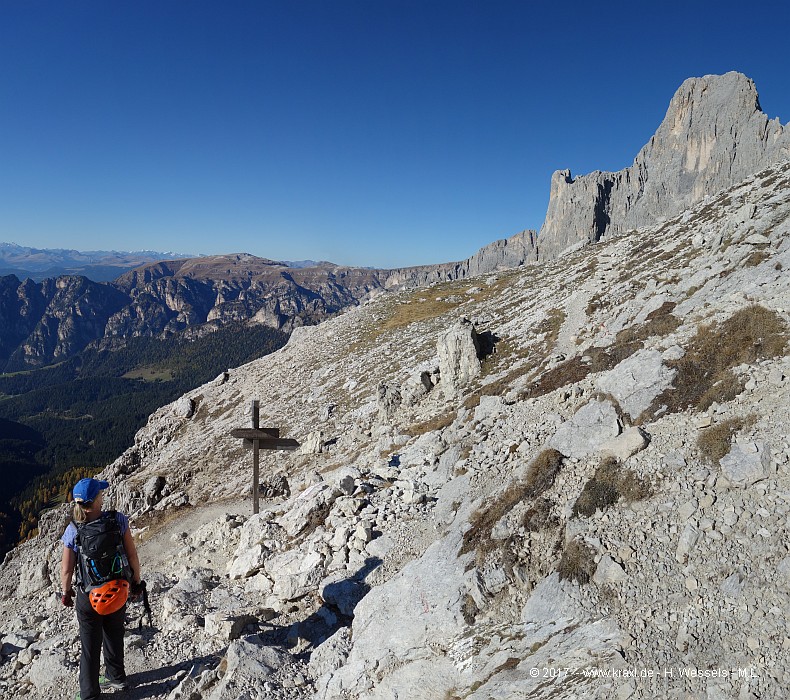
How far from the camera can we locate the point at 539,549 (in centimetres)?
965

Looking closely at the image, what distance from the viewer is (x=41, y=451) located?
19238 cm

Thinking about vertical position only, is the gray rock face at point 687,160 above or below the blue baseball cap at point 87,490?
above

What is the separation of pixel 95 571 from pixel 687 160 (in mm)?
132121

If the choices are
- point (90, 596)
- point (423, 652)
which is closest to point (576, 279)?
point (423, 652)

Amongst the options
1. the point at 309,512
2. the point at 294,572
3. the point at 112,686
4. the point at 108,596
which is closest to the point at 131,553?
the point at 108,596

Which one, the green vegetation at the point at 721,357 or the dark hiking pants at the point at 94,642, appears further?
the green vegetation at the point at 721,357

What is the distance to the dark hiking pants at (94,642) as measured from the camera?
319 inches

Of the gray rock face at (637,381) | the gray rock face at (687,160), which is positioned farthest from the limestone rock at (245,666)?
the gray rock face at (687,160)

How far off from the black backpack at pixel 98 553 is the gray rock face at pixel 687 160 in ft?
349

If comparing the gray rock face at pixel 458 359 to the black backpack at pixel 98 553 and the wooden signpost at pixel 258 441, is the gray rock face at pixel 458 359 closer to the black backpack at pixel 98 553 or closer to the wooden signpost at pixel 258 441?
the wooden signpost at pixel 258 441

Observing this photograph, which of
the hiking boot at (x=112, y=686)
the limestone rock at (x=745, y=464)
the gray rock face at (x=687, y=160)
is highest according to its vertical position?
the gray rock face at (x=687, y=160)

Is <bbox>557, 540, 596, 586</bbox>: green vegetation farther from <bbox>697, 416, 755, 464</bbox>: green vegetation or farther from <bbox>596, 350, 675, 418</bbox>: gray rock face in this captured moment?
<bbox>596, 350, 675, 418</bbox>: gray rock face

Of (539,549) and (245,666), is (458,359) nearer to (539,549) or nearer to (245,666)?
(539,549)

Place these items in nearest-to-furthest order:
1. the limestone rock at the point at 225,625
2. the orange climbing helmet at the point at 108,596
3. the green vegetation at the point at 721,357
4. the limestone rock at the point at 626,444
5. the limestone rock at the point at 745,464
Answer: the orange climbing helmet at the point at 108,596
the limestone rock at the point at 745,464
the limestone rock at the point at 225,625
the limestone rock at the point at 626,444
the green vegetation at the point at 721,357
